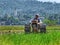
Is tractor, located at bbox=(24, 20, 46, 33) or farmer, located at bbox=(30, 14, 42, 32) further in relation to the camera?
farmer, located at bbox=(30, 14, 42, 32)

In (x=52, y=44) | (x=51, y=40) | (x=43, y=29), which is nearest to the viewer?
(x=52, y=44)

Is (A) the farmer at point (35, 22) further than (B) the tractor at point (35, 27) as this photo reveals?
Yes

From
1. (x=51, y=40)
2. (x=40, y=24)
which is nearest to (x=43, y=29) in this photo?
(x=40, y=24)

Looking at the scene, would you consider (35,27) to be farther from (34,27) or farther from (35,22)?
(35,22)

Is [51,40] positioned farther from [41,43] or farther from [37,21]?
[37,21]

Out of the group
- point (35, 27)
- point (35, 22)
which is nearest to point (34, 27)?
point (35, 27)

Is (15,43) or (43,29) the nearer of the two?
(15,43)

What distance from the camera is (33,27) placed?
1603 cm

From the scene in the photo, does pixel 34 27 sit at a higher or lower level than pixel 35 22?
lower

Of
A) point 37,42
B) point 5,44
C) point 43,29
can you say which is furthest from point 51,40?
point 43,29

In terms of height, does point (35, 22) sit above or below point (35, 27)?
above

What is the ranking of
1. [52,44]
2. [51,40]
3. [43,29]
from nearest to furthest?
[52,44]
[51,40]
[43,29]

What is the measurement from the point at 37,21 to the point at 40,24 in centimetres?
20

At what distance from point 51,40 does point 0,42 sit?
1.44 m
